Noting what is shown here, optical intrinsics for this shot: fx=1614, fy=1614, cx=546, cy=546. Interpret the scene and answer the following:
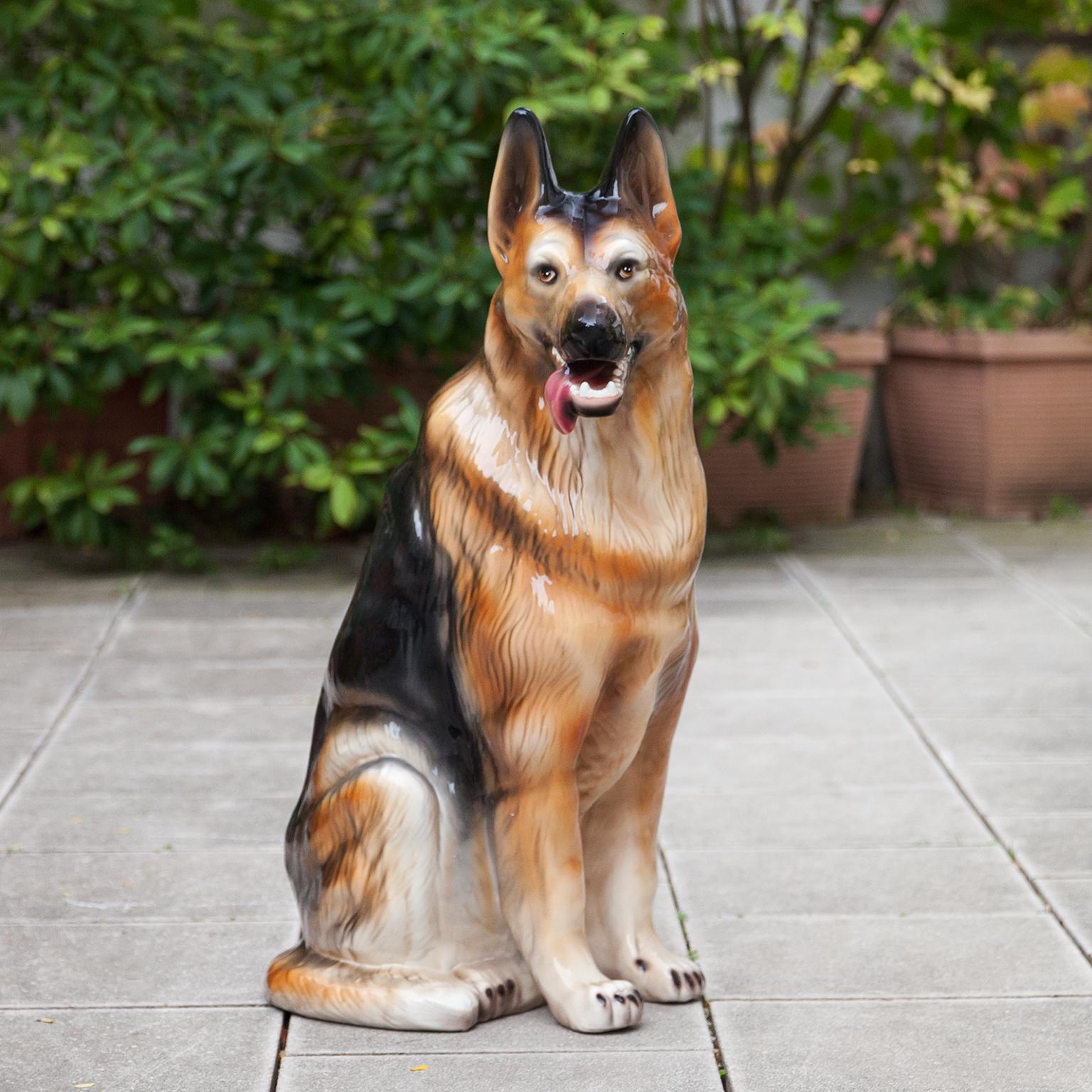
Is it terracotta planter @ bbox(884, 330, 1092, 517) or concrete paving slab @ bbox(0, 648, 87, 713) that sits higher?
terracotta planter @ bbox(884, 330, 1092, 517)

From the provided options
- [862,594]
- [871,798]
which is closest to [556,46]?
[862,594]

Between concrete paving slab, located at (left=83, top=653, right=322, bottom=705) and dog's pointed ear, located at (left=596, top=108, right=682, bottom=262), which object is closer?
dog's pointed ear, located at (left=596, top=108, right=682, bottom=262)

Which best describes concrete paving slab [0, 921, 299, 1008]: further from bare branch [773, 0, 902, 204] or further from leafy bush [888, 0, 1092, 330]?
leafy bush [888, 0, 1092, 330]

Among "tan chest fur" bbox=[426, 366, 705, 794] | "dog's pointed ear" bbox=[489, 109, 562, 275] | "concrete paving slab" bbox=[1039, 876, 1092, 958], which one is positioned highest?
"dog's pointed ear" bbox=[489, 109, 562, 275]

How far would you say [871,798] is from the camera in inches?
180

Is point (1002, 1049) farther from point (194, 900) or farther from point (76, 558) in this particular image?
point (76, 558)

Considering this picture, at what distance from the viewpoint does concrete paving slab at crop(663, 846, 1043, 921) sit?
12.5 ft

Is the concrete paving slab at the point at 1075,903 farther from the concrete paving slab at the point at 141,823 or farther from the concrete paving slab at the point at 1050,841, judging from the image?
the concrete paving slab at the point at 141,823

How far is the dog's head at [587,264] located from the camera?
8.53 feet

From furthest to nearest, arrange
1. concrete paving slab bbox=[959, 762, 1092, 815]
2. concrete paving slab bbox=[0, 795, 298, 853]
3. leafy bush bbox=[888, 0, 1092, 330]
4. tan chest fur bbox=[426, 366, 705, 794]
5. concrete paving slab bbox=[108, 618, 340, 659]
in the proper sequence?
1. leafy bush bbox=[888, 0, 1092, 330]
2. concrete paving slab bbox=[108, 618, 340, 659]
3. concrete paving slab bbox=[959, 762, 1092, 815]
4. concrete paving slab bbox=[0, 795, 298, 853]
5. tan chest fur bbox=[426, 366, 705, 794]

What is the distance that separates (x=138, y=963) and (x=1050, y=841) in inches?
92.0

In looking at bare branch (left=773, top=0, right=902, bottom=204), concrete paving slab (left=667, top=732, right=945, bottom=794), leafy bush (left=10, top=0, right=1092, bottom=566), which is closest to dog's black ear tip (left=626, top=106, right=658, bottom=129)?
concrete paving slab (left=667, top=732, right=945, bottom=794)

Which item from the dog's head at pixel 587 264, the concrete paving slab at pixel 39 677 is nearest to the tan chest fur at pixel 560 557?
the dog's head at pixel 587 264

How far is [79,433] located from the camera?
8.10 metres
